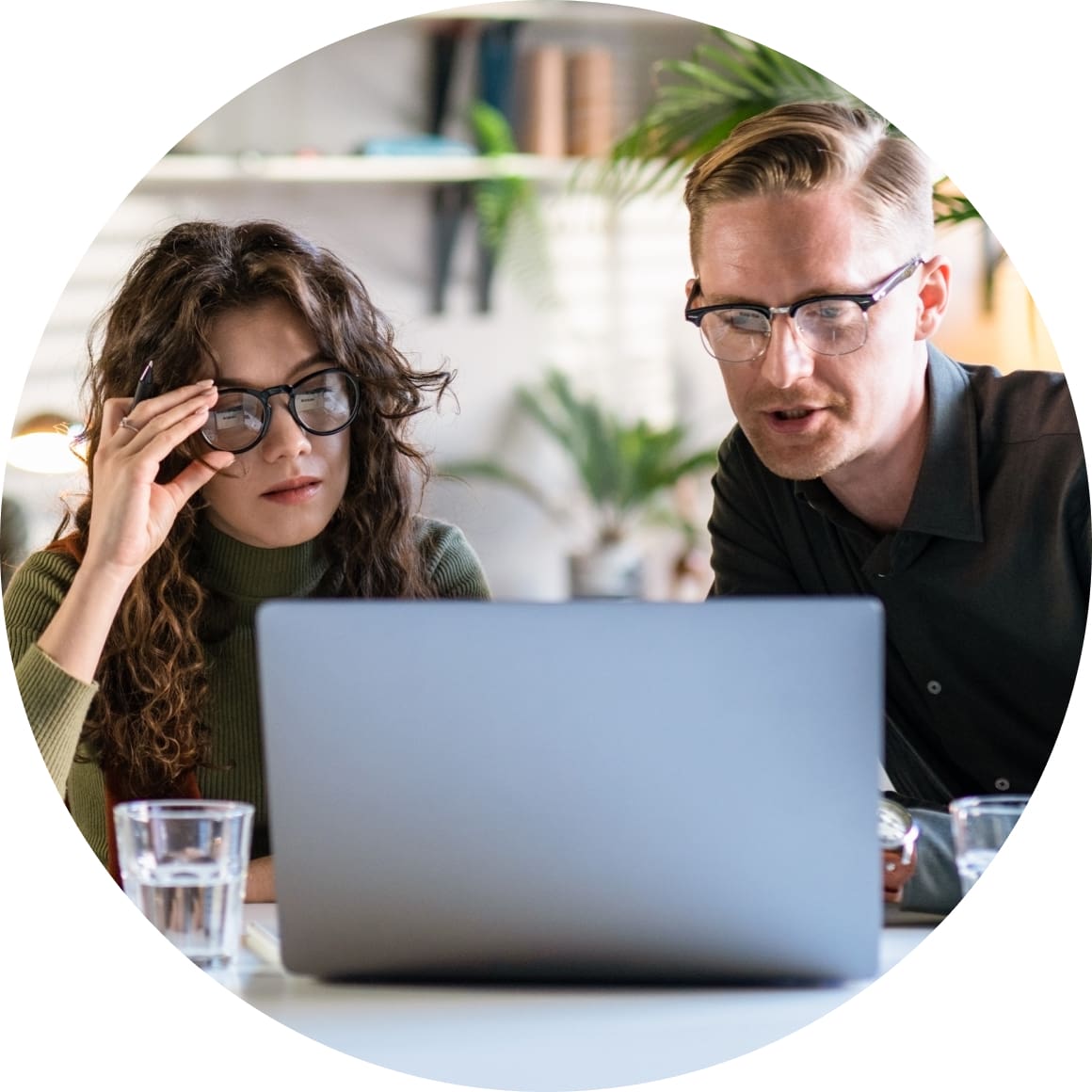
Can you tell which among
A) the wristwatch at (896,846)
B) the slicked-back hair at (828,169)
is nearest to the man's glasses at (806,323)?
the slicked-back hair at (828,169)

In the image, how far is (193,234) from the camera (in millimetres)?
Result: 1629

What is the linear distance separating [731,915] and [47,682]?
0.73 m

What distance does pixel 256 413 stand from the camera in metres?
1.51

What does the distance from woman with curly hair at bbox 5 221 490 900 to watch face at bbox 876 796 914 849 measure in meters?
0.69

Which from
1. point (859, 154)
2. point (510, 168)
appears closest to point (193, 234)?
point (859, 154)

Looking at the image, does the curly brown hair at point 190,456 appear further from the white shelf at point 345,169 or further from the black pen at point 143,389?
the white shelf at point 345,169

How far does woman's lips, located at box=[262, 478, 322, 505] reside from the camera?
5.05 feet

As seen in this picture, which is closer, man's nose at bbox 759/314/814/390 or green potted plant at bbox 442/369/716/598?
man's nose at bbox 759/314/814/390

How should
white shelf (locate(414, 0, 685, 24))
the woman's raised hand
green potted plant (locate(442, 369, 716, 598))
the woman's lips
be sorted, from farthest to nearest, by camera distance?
1. green potted plant (locate(442, 369, 716, 598))
2. white shelf (locate(414, 0, 685, 24))
3. the woman's lips
4. the woman's raised hand

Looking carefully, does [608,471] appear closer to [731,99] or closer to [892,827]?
[731,99]

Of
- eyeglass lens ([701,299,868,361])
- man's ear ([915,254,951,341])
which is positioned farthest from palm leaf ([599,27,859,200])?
eyeglass lens ([701,299,868,361])

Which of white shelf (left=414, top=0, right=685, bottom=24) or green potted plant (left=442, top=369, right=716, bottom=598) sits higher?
white shelf (left=414, top=0, right=685, bottom=24)

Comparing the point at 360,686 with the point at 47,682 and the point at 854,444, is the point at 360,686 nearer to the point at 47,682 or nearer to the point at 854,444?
the point at 47,682

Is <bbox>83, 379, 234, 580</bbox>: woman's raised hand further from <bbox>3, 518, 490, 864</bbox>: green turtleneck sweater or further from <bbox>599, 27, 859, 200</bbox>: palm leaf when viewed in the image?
<bbox>599, 27, 859, 200</bbox>: palm leaf
